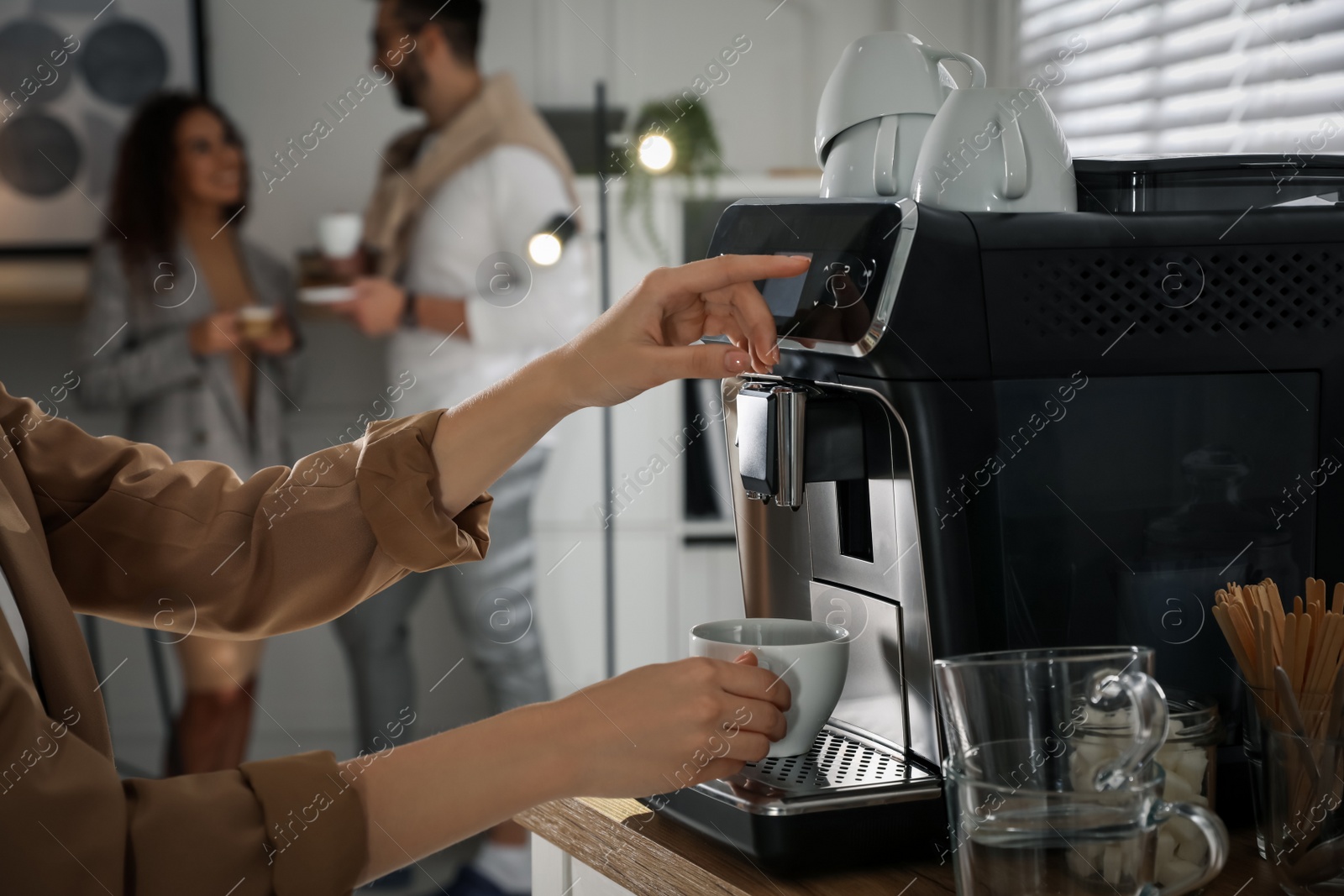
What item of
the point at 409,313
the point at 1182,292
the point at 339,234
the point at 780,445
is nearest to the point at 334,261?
the point at 339,234

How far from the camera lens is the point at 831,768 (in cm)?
71

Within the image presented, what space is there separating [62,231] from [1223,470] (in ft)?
7.09

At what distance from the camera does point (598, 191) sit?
7.11ft

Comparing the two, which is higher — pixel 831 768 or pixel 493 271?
pixel 493 271

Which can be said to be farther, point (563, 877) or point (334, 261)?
point (334, 261)

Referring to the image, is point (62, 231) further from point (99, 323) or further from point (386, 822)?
point (386, 822)

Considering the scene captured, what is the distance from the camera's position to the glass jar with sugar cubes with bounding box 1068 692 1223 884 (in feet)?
1.74

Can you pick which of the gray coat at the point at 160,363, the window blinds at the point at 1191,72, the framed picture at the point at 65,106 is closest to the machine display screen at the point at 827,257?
the window blinds at the point at 1191,72

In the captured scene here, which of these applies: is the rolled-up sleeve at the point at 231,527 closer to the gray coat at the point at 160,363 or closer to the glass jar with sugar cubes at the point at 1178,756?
the glass jar with sugar cubes at the point at 1178,756

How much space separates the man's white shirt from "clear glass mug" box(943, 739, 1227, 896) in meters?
1.63

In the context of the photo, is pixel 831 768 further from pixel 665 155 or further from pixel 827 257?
pixel 665 155

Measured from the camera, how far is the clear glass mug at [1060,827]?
536mm

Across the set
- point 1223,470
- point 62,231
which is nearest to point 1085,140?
point 1223,470

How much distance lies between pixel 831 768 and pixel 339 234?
1730 mm
